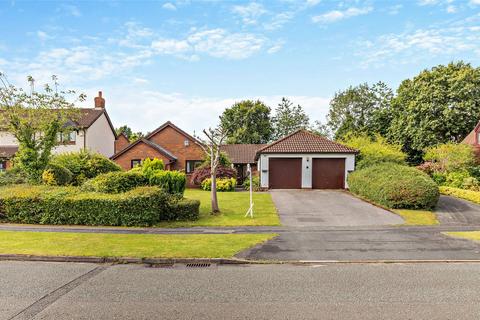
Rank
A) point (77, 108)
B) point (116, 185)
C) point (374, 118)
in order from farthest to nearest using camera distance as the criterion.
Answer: point (374, 118), point (77, 108), point (116, 185)

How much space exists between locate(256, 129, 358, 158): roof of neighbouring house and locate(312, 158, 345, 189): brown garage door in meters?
0.82

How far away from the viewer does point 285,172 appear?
1030 inches

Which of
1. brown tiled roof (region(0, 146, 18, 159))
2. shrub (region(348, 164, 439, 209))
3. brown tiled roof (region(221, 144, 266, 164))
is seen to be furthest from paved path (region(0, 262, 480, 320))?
brown tiled roof (region(0, 146, 18, 159))

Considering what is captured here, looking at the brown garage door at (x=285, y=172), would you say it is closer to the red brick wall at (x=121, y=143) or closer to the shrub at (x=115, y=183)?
the shrub at (x=115, y=183)

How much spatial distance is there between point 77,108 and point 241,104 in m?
34.1

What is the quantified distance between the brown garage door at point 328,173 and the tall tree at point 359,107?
2177 centimetres

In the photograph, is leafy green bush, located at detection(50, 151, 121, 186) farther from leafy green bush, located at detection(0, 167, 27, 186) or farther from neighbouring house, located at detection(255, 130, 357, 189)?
neighbouring house, located at detection(255, 130, 357, 189)

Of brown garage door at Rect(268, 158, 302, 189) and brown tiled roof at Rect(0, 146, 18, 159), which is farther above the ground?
brown tiled roof at Rect(0, 146, 18, 159)

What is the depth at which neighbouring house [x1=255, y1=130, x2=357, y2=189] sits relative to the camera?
84.4ft

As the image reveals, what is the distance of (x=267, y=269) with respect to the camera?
7.38 metres

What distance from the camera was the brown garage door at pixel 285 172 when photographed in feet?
85.6

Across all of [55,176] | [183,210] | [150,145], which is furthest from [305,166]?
[55,176]

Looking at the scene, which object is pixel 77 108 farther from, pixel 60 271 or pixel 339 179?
pixel 339 179

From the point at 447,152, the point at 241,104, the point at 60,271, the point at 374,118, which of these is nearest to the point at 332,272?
the point at 60,271
